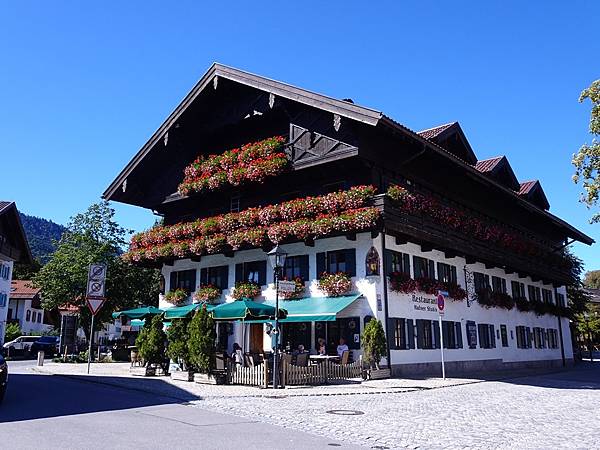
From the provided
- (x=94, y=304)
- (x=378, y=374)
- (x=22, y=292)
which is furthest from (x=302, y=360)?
(x=22, y=292)

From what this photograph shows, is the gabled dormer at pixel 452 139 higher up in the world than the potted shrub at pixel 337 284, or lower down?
higher up

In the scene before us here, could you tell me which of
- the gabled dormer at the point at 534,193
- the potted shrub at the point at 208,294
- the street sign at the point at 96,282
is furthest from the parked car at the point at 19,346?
the gabled dormer at the point at 534,193

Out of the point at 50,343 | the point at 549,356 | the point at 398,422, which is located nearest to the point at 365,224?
the point at 398,422

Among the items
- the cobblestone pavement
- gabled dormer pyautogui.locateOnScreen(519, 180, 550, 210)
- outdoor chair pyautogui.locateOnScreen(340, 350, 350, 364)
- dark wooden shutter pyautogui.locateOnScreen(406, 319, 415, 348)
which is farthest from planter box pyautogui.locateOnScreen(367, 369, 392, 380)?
gabled dormer pyautogui.locateOnScreen(519, 180, 550, 210)

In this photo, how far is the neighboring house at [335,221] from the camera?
71.2ft

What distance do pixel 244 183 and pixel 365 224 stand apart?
24.4 ft

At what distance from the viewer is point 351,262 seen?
73.2 feet

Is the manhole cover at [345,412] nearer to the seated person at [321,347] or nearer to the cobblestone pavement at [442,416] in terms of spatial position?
the cobblestone pavement at [442,416]

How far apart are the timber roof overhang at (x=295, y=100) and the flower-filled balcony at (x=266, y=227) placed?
2.70 meters

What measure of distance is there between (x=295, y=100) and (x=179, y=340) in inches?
421

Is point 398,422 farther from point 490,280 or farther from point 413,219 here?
point 490,280

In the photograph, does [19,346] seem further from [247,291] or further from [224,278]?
[247,291]

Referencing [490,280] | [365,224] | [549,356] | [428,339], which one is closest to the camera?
[365,224]

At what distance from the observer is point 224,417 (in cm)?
1108
